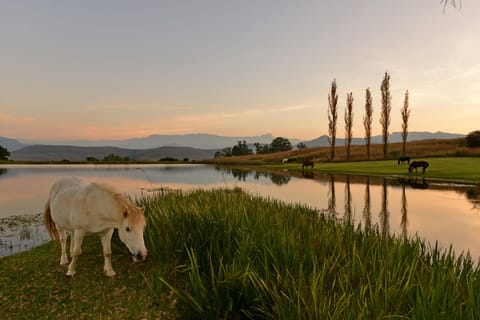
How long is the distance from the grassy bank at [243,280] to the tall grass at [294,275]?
2cm

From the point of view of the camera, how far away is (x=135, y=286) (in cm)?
505

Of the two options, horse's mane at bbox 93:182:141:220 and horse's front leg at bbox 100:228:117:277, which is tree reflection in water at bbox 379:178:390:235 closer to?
horse's mane at bbox 93:182:141:220

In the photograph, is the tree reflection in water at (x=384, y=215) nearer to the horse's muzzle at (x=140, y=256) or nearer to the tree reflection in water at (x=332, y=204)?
the tree reflection in water at (x=332, y=204)

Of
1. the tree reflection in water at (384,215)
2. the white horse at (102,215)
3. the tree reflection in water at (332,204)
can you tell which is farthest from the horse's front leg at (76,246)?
the tree reflection in water at (332,204)

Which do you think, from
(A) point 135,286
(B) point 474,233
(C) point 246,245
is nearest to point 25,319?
(A) point 135,286

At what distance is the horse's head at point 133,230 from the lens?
15.1ft

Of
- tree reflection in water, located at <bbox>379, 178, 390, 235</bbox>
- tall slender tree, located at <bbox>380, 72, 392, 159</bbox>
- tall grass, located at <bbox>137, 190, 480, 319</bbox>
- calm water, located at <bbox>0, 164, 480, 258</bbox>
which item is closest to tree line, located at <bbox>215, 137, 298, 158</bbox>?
tall slender tree, located at <bbox>380, 72, 392, 159</bbox>

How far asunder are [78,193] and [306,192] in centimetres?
1670

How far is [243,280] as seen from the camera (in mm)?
3867

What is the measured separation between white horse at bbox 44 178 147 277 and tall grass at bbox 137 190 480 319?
0.81 m

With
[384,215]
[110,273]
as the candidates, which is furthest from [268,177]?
[110,273]

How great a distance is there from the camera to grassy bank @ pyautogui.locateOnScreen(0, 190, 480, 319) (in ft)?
10.6

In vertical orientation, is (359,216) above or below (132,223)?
below

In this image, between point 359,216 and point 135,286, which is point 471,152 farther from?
point 135,286
